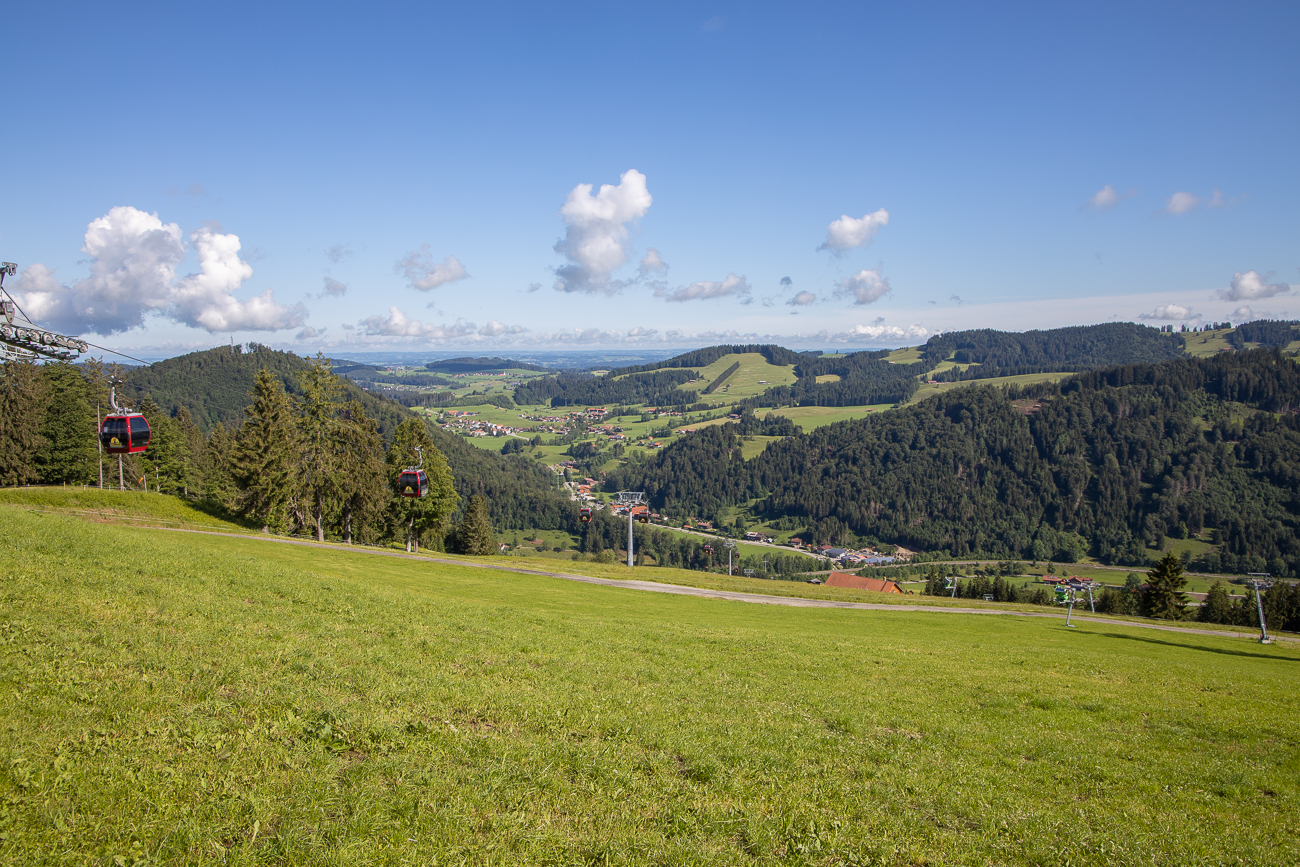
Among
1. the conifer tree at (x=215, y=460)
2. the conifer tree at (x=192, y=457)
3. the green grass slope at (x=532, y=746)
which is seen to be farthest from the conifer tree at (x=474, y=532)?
the green grass slope at (x=532, y=746)

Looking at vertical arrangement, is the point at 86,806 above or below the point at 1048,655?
above

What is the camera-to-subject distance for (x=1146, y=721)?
13312 millimetres

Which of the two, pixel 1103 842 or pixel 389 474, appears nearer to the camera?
pixel 1103 842

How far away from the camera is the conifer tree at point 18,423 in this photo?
5003 centimetres

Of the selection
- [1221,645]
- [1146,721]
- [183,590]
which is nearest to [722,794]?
[1146,721]

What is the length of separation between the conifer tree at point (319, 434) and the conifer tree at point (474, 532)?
22.9 meters

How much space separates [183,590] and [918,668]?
19.1 metres

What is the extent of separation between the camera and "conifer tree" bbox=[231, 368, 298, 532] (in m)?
47.1

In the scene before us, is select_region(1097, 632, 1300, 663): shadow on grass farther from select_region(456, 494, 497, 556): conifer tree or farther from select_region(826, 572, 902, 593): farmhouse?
select_region(456, 494, 497, 556): conifer tree

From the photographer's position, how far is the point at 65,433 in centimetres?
5528

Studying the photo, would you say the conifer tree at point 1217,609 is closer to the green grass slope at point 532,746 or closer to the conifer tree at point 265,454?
the green grass slope at point 532,746

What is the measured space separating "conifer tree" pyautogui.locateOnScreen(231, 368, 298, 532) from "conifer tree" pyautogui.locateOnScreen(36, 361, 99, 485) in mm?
19886

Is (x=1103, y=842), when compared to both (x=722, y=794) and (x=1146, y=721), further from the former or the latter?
(x=1146, y=721)

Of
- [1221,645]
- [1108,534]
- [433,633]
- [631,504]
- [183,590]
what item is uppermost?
[183,590]
